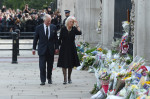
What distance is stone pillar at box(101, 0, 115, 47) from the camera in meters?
18.3

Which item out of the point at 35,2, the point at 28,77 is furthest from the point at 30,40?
the point at 35,2

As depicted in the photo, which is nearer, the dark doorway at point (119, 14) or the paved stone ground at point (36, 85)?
the paved stone ground at point (36, 85)

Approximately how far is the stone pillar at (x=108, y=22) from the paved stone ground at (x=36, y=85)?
199 cm

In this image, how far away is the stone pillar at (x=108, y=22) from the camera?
59.9 feet

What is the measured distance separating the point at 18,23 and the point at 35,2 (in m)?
41.6

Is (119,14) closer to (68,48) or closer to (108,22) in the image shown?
(108,22)

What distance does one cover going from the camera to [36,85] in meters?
13.0

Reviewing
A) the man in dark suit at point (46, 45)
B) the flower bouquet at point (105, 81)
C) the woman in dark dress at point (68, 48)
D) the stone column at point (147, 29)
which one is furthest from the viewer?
the woman in dark dress at point (68, 48)

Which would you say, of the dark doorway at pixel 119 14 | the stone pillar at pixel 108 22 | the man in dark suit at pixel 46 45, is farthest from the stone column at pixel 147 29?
the stone pillar at pixel 108 22

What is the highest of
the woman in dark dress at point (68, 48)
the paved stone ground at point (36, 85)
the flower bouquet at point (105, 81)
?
the woman in dark dress at point (68, 48)

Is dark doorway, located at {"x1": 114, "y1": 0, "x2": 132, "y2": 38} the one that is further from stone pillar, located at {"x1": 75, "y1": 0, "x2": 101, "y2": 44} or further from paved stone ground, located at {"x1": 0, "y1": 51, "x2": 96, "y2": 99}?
stone pillar, located at {"x1": 75, "y1": 0, "x2": 101, "y2": 44}

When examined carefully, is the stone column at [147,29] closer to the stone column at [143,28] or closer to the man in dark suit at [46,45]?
the stone column at [143,28]

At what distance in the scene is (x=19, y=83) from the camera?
13.5m

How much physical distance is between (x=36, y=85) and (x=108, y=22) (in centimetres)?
603
